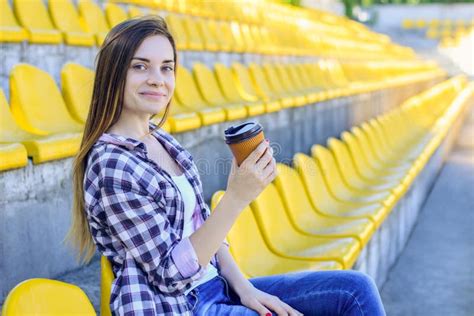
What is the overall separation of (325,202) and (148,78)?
2.98ft

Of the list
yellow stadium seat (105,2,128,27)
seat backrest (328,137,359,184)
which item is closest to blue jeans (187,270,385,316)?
seat backrest (328,137,359,184)

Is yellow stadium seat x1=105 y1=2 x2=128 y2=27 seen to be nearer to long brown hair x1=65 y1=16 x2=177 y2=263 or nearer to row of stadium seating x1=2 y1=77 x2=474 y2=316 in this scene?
row of stadium seating x1=2 y1=77 x2=474 y2=316

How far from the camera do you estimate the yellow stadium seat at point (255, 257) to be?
1.00 m

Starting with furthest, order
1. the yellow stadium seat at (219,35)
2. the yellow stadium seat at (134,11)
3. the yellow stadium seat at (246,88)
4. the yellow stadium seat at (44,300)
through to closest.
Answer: the yellow stadium seat at (219,35) < the yellow stadium seat at (134,11) < the yellow stadium seat at (246,88) < the yellow stadium seat at (44,300)

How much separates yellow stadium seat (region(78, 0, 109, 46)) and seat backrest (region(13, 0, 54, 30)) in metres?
0.14

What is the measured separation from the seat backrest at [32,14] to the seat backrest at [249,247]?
2.54 ft

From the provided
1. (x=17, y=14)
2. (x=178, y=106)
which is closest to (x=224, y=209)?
(x=178, y=106)

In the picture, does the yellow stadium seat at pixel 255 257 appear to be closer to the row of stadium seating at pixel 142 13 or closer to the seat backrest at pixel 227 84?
the row of stadium seating at pixel 142 13

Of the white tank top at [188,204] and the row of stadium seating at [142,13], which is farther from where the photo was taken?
the row of stadium seating at [142,13]

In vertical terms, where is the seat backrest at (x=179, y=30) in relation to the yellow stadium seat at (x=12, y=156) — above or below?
above

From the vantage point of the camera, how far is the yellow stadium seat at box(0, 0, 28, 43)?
1.32m

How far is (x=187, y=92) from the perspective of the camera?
176 cm

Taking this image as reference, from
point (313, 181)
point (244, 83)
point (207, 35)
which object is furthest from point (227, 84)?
point (313, 181)

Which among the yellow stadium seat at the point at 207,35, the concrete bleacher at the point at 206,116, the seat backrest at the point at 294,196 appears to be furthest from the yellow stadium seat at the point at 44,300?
the yellow stadium seat at the point at 207,35
